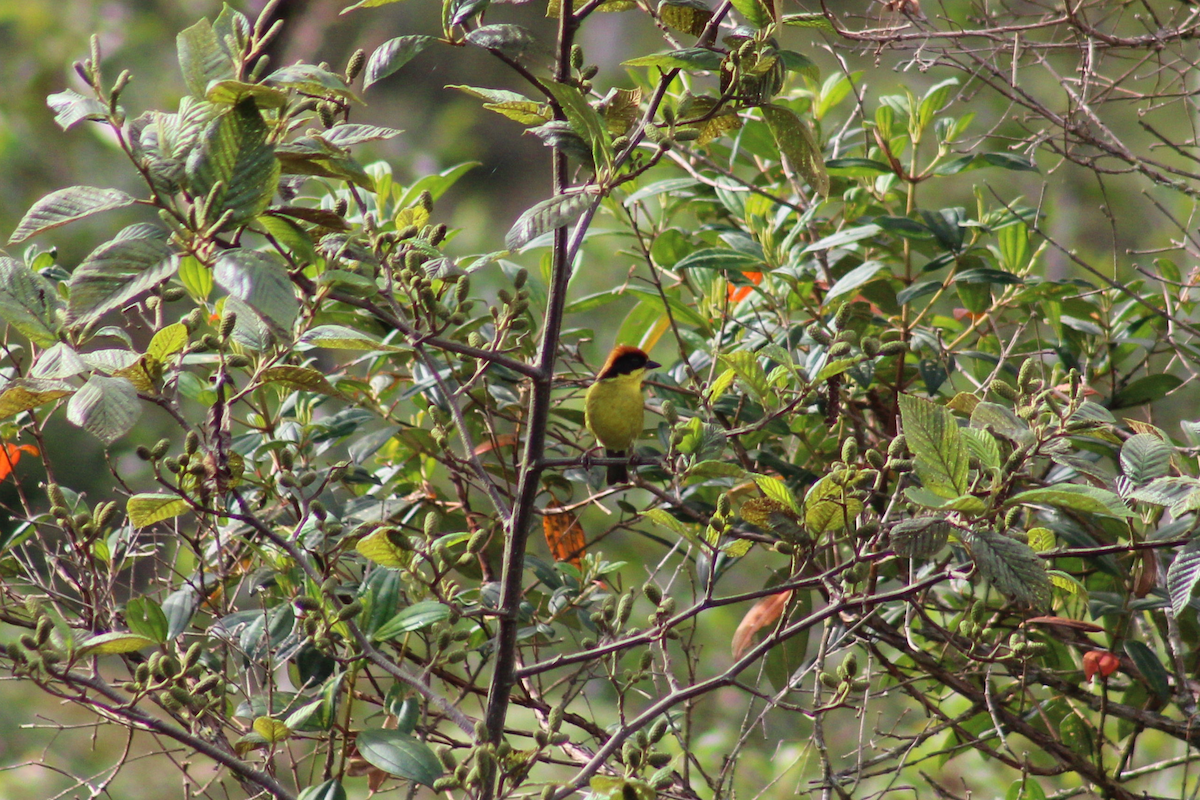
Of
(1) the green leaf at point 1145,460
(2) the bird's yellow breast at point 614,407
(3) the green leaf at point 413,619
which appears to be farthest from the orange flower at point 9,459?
(1) the green leaf at point 1145,460

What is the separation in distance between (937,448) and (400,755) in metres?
0.80

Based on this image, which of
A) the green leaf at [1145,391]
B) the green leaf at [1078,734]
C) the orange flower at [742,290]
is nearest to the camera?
the green leaf at [1078,734]

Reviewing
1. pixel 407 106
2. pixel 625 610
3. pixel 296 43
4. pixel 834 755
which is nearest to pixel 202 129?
pixel 625 610

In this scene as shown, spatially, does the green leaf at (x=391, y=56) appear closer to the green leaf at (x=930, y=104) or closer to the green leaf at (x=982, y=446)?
the green leaf at (x=982, y=446)

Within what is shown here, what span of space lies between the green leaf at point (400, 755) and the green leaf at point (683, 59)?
929mm

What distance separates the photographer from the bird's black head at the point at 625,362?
276 cm

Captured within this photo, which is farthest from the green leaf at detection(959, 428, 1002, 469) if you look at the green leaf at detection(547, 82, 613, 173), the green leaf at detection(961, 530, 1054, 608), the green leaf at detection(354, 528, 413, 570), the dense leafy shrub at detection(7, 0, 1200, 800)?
the green leaf at detection(354, 528, 413, 570)

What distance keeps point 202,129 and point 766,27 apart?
731 mm

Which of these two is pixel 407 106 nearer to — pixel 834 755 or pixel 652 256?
pixel 834 755

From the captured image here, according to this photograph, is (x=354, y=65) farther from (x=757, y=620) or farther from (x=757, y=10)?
(x=757, y=620)

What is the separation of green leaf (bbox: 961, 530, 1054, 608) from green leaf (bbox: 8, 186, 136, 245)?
1073 mm

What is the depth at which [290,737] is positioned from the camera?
4.68ft

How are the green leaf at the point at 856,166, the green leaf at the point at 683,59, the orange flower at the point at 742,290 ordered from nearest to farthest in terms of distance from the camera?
the green leaf at the point at 683,59 → the green leaf at the point at 856,166 → the orange flower at the point at 742,290

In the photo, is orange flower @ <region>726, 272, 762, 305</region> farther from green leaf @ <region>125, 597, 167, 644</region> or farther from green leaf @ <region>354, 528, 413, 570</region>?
green leaf @ <region>125, 597, 167, 644</region>
